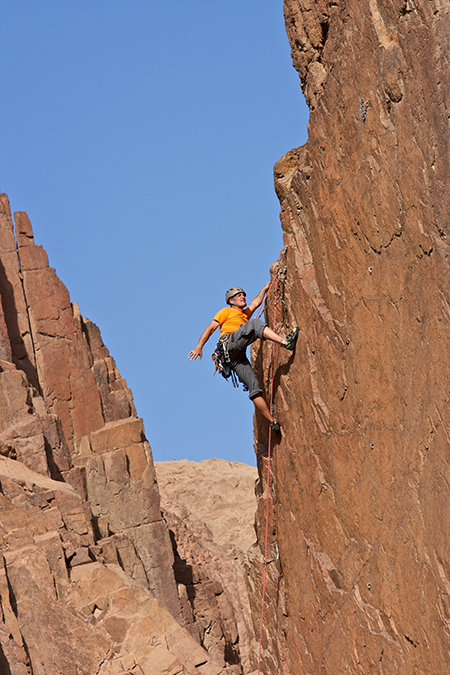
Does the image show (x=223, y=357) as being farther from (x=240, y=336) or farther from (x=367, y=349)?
(x=367, y=349)

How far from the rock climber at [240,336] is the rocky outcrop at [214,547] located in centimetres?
360

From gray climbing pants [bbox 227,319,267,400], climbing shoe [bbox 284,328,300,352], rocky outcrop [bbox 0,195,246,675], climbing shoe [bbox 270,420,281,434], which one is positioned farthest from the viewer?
rocky outcrop [bbox 0,195,246,675]

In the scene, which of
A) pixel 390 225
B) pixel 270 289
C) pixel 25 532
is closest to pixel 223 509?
pixel 25 532

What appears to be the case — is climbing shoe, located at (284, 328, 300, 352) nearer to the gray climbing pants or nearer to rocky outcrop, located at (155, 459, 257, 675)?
the gray climbing pants

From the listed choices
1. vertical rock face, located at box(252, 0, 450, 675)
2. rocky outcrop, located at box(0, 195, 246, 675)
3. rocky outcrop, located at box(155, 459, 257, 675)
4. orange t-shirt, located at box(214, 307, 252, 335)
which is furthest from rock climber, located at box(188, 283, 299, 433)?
rocky outcrop, located at box(0, 195, 246, 675)

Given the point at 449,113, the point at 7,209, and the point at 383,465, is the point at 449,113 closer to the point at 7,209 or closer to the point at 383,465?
the point at 383,465

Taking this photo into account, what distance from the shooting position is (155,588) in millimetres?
26188

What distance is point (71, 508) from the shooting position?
19.3m

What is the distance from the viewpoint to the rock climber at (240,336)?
9664 millimetres

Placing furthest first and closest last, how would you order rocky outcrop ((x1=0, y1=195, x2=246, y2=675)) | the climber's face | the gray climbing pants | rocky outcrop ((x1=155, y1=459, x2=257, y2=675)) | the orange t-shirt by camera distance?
rocky outcrop ((x1=155, y1=459, x2=257, y2=675)) → rocky outcrop ((x1=0, y1=195, x2=246, y2=675)) → the climber's face → the orange t-shirt → the gray climbing pants

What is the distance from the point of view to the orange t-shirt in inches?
410

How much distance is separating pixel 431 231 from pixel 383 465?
2.15m

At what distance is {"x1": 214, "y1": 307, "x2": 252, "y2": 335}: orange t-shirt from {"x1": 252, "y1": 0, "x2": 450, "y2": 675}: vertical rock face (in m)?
0.58

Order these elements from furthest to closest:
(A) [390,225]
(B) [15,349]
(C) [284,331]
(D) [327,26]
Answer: (B) [15,349], (C) [284,331], (D) [327,26], (A) [390,225]
